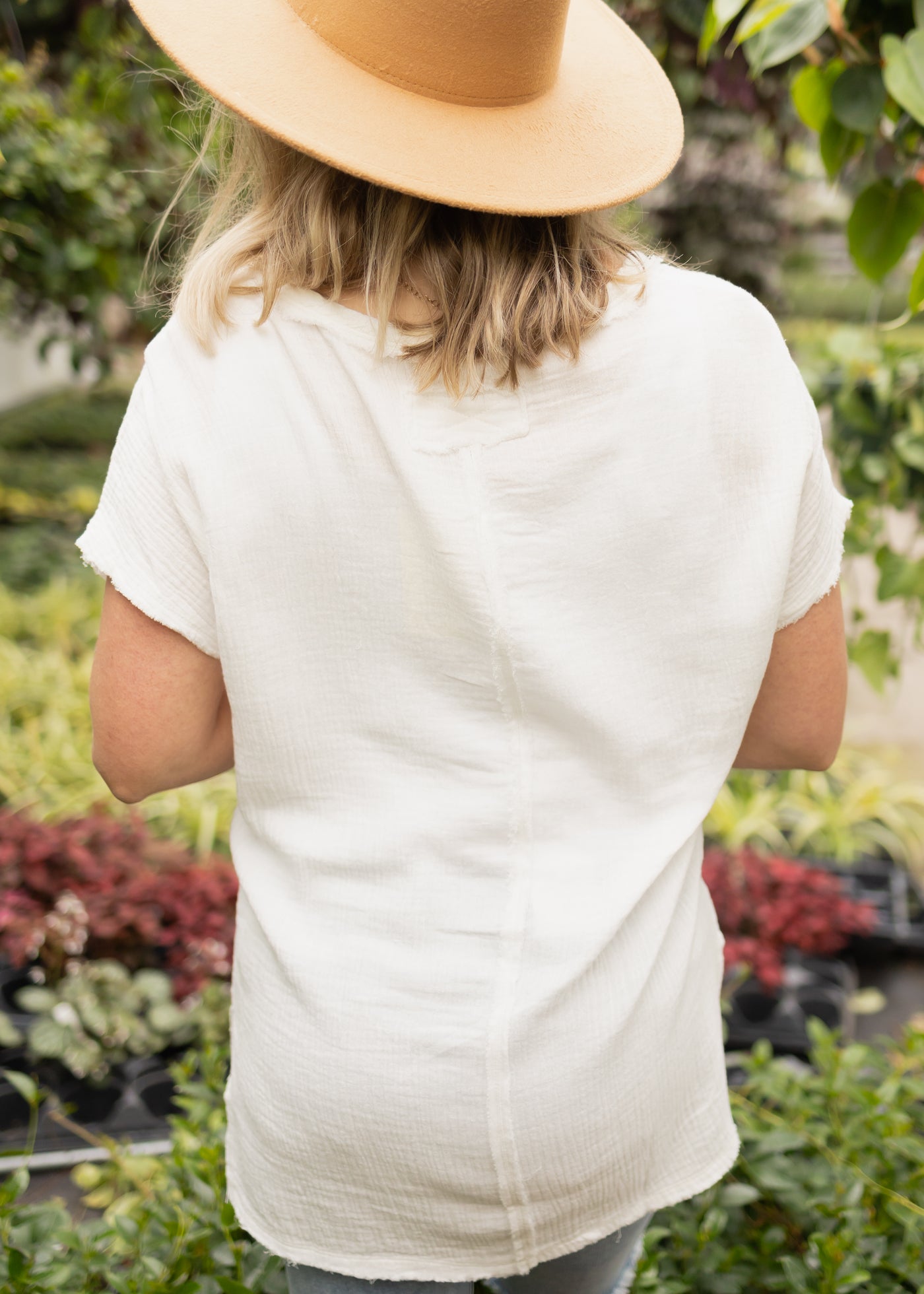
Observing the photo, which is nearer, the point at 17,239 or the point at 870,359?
the point at 870,359

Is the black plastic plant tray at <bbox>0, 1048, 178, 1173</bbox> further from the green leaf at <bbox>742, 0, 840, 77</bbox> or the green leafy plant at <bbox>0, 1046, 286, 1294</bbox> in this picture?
the green leaf at <bbox>742, 0, 840, 77</bbox>

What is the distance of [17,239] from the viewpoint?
3.05 metres

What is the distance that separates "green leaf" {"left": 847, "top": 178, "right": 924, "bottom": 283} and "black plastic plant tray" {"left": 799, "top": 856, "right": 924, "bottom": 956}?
2.07 m

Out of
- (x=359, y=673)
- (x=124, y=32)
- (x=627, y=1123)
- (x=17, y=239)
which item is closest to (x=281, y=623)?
(x=359, y=673)

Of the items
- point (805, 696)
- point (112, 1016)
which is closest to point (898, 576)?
point (805, 696)

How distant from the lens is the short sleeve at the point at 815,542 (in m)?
1.08

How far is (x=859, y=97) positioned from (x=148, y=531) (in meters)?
1.15

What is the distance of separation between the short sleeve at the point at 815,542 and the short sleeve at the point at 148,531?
0.52m

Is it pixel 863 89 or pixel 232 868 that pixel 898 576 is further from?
pixel 232 868

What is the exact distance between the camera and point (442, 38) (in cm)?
95

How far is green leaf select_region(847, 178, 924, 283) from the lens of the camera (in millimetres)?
1660

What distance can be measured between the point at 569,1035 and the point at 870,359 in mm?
2007

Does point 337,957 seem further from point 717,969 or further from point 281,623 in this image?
point 717,969

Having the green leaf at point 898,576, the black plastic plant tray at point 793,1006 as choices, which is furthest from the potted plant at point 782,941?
the green leaf at point 898,576
